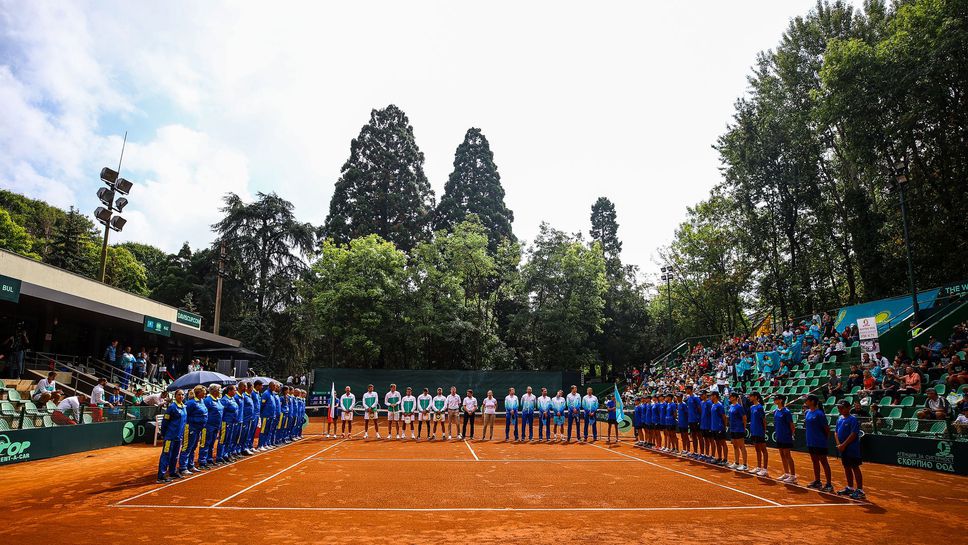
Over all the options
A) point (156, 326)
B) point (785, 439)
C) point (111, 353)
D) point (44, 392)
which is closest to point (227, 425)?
point (44, 392)

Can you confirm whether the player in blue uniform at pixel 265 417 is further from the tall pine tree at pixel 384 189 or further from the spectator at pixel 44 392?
the tall pine tree at pixel 384 189

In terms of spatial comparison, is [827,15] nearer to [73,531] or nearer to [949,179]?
[949,179]

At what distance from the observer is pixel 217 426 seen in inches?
491

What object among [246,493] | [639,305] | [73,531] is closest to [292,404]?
[246,493]

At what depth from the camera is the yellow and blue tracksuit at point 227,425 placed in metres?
13.0

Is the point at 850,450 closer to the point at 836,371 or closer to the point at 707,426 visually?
the point at 707,426

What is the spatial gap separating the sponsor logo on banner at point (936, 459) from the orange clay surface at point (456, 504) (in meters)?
0.45

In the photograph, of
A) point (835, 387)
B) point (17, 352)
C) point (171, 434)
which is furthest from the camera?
point (17, 352)

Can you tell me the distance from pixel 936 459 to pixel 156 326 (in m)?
27.9

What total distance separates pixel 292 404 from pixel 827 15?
1355 inches

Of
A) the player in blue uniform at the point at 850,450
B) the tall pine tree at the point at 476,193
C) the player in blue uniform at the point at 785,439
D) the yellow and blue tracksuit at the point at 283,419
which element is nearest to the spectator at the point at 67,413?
the yellow and blue tracksuit at the point at 283,419

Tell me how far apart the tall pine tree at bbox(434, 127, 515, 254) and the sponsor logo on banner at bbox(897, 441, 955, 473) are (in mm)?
34302

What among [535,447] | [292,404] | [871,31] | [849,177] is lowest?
[535,447]

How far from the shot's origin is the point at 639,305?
167ft
